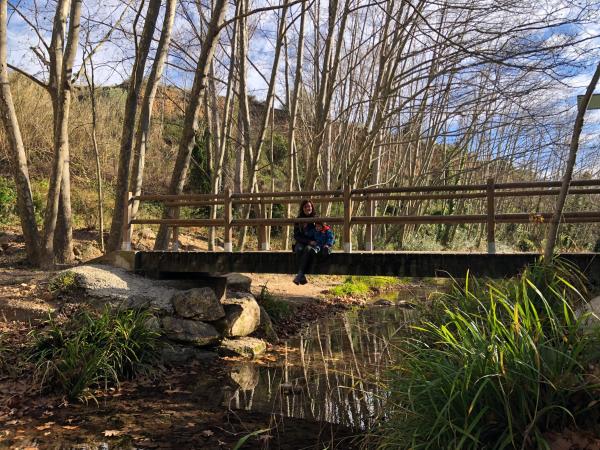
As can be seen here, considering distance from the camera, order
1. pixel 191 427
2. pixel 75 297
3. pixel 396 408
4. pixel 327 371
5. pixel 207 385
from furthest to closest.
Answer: pixel 75 297 < pixel 327 371 < pixel 207 385 < pixel 191 427 < pixel 396 408

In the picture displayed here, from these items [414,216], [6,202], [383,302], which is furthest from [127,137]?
[383,302]

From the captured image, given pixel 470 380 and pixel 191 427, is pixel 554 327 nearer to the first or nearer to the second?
pixel 470 380

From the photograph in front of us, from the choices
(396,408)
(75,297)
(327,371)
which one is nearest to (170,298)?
(75,297)

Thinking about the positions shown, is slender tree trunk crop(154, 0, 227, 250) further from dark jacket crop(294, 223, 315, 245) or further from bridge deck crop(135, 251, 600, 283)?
dark jacket crop(294, 223, 315, 245)

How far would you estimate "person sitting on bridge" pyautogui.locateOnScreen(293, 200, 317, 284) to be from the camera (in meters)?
8.73

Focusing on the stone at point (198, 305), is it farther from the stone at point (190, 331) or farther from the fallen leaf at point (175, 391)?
the fallen leaf at point (175, 391)

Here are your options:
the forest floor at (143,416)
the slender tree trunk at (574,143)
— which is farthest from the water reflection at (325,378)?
the slender tree trunk at (574,143)

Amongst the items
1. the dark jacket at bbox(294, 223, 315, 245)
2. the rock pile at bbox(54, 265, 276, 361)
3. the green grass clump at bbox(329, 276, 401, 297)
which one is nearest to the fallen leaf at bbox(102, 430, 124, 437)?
the rock pile at bbox(54, 265, 276, 361)

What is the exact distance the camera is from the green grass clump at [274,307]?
11562 millimetres

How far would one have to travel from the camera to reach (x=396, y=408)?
157 inches

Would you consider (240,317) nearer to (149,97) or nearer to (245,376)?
(245,376)

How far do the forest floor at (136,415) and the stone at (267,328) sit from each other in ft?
5.21

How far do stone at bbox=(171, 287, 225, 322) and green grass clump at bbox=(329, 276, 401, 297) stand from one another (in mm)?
6758

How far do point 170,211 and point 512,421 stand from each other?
9.43 m
